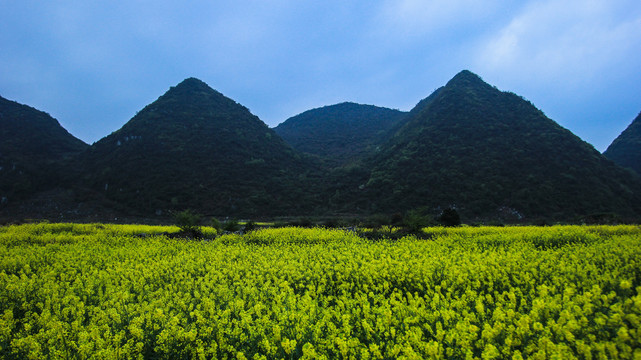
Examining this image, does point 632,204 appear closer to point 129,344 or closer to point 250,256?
point 250,256

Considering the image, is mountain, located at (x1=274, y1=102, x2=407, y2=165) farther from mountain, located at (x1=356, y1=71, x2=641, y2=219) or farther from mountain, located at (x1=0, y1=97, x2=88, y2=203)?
mountain, located at (x1=0, y1=97, x2=88, y2=203)

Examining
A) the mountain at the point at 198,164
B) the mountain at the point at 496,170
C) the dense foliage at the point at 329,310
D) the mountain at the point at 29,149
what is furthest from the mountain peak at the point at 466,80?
the mountain at the point at 29,149

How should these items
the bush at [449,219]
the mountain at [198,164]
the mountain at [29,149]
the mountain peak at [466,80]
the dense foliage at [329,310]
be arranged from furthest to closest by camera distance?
the mountain peak at [466,80] < the mountain at [29,149] < the mountain at [198,164] < the bush at [449,219] < the dense foliage at [329,310]

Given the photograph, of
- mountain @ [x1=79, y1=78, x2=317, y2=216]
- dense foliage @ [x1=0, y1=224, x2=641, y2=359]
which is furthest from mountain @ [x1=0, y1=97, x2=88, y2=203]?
dense foliage @ [x1=0, y1=224, x2=641, y2=359]

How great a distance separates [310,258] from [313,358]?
18.1 ft

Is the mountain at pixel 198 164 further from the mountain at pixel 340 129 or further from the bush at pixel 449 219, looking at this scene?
the bush at pixel 449 219

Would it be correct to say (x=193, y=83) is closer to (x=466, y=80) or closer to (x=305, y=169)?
(x=305, y=169)

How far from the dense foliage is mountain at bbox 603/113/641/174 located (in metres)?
81.6

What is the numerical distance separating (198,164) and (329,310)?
5670cm

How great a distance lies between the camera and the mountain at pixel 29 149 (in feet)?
165

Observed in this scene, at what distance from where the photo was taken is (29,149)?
60969mm

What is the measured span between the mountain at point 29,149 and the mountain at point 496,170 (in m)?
52.6

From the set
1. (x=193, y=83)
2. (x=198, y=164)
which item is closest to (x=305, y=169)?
(x=198, y=164)

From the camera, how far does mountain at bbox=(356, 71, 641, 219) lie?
4009 centimetres
